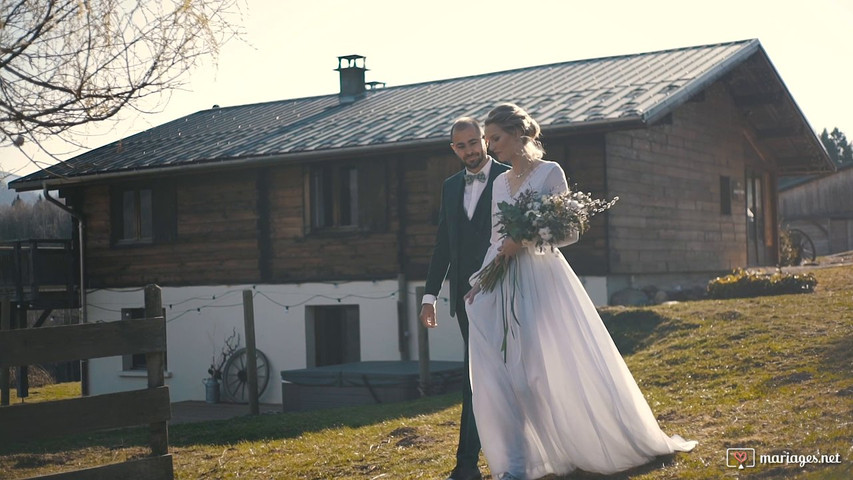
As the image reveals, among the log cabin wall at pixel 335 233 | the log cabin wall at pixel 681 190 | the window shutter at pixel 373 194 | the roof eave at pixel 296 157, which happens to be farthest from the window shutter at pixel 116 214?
the log cabin wall at pixel 681 190

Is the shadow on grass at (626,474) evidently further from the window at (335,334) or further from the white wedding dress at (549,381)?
the window at (335,334)

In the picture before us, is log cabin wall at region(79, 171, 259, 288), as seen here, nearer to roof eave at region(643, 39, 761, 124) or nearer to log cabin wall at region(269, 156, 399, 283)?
log cabin wall at region(269, 156, 399, 283)

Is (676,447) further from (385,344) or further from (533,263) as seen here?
(385,344)

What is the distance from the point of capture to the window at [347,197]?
1803 cm

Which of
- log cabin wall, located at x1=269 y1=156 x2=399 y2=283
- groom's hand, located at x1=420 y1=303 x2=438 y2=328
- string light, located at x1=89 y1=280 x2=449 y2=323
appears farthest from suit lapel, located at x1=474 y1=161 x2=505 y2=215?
log cabin wall, located at x1=269 y1=156 x2=399 y2=283

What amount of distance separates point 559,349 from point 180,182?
15.9m

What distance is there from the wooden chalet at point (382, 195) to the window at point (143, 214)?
40 mm

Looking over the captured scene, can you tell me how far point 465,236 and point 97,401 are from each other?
2.50 metres

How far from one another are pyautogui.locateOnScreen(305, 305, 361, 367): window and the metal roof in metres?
3.03

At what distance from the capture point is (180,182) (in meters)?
20.6

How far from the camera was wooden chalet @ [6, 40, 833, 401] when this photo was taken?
16469 mm

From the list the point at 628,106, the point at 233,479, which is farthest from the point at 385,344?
the point at 233,479

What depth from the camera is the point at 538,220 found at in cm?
561

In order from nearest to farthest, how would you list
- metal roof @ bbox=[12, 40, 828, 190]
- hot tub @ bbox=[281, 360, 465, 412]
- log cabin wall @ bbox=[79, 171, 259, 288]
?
hot tub @ bbox=[281, 360, 465, 412]
metal roof @ bbox=[12, 40, 828, 190]
log cabin wall @ bbox=[79, 171, 259, 288]
